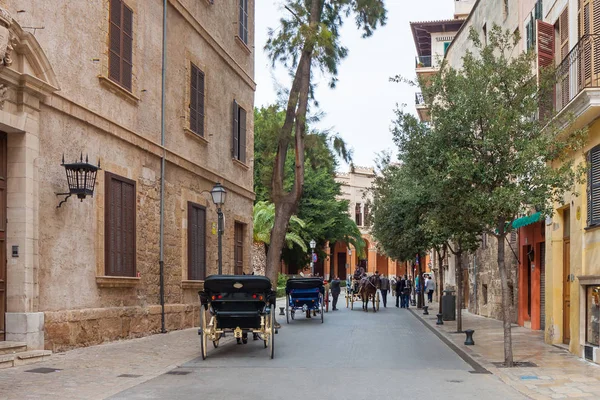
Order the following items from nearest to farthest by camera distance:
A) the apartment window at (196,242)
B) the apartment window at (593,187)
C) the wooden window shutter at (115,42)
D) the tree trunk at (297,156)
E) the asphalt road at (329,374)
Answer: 1. the asphalt road at (329,374)
2. the apartment window at (593,187)
3. the wooden window shutter at (115,42)
4. the apartment window at (196,242)
5. the tree trunk at (297,156)

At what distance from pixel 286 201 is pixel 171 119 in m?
4.90

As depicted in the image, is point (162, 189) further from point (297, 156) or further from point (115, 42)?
point (297, 156)

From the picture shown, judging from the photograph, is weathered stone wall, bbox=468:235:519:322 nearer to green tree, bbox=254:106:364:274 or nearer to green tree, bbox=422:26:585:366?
green tree, bbox=422:26:585:366

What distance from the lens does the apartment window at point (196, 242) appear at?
21.0 m

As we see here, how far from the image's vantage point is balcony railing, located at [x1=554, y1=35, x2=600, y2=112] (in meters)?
13.2

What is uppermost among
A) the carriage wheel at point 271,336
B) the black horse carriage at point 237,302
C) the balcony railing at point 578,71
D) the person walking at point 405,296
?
the balcony railing at point 578,71

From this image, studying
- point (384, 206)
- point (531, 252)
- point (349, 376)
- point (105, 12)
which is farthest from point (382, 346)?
point (384, 206)

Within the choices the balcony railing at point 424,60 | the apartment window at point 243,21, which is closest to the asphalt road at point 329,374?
the apartment window at point 243,21

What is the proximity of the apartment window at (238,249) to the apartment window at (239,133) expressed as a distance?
89.5 inches

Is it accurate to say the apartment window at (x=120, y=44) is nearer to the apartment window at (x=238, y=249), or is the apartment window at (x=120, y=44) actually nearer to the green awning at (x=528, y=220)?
the apartment window at (x=238, y=249)

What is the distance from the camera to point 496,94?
1376 cm

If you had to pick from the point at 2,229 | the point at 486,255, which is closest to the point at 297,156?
the point at 486,255

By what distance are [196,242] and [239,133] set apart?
5.37 meters

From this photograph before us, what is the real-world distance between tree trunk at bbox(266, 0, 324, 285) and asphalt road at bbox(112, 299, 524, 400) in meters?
4.66
